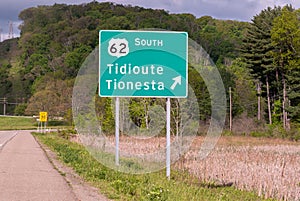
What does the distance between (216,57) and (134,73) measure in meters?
63.0

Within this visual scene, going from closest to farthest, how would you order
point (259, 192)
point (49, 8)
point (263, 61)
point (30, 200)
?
point (30, 200), point (259, 192), point (263, 61), point (49, 8)

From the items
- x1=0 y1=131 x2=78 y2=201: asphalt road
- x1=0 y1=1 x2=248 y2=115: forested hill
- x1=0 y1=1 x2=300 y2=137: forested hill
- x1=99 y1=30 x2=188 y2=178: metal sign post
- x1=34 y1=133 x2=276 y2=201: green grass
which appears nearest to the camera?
x1=34 y1=133 x2=276 y2=201: green grass

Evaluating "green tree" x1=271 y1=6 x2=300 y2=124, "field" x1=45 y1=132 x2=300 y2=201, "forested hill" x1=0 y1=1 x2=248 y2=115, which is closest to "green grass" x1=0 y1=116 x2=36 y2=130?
"forested hill" x1=0 y1=1 x2=248 y2=115

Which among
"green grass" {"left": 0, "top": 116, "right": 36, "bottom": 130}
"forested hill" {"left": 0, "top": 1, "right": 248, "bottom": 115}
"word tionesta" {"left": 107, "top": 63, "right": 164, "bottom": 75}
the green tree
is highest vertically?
"forested hill" {"left": 0, "top": 1, "right": 248, "bottom": 115}

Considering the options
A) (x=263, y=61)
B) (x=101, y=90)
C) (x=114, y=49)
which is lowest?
(x=101, y=90)

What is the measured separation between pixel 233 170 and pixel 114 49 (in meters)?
5.41

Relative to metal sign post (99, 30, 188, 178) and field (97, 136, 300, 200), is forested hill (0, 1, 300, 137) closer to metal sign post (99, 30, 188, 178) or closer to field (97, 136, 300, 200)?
field (97, 136, 300, 200)

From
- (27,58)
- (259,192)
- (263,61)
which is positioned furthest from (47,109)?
(259,192)

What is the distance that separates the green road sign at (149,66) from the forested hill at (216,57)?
4573 millimetres

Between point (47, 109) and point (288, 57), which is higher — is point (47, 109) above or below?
below

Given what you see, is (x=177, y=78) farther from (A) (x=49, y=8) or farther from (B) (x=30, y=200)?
(A) (x=49, y=8)

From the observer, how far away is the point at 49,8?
188 meters

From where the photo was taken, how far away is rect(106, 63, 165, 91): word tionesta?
15.3 meters

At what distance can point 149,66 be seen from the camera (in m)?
15.3
